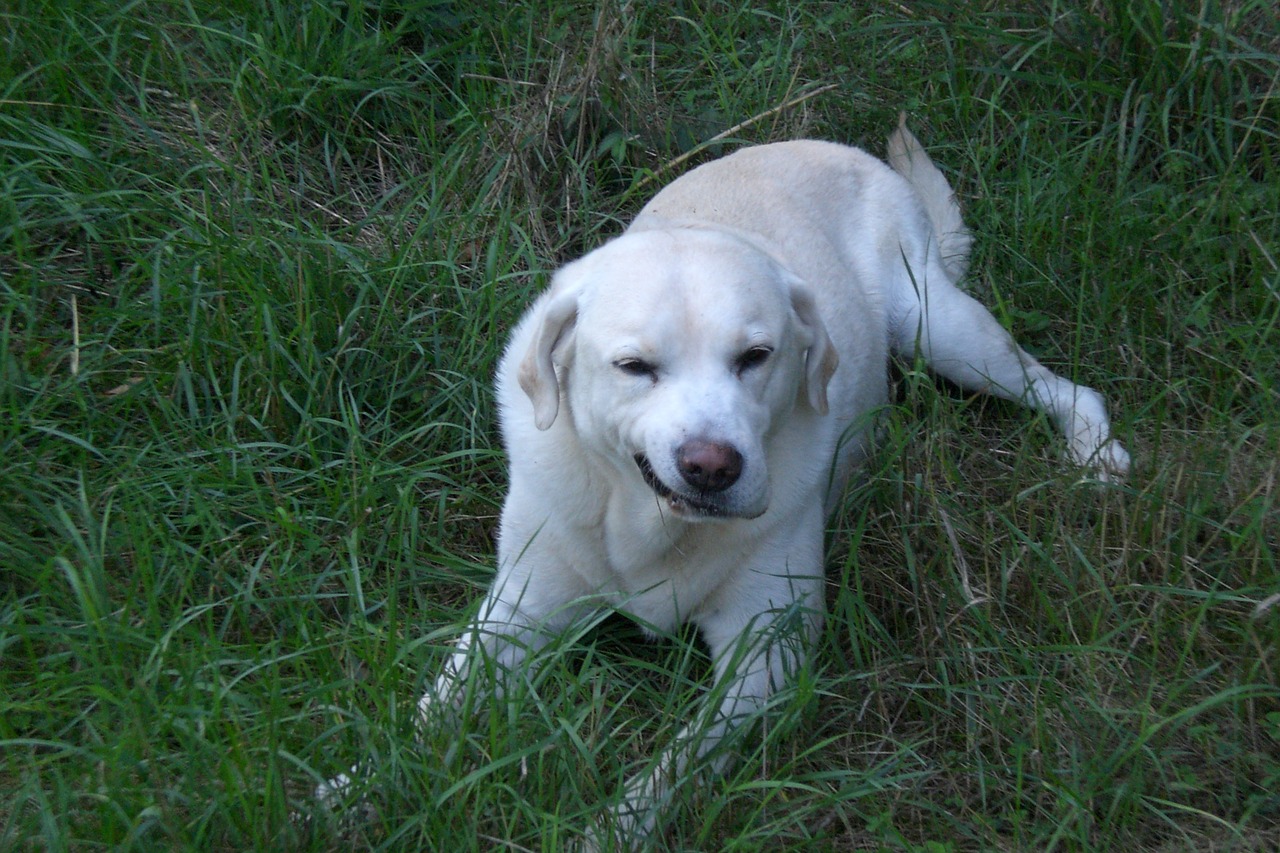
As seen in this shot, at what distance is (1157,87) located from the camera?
3988mm

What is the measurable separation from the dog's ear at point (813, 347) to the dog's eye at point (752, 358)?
21cm

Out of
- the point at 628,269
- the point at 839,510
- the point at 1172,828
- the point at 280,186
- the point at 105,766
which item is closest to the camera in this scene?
the point at 105,766

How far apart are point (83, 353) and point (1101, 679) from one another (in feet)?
8.72

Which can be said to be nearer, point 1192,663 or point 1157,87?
point 1192,663

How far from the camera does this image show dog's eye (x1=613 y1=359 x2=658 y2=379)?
239 centimetres

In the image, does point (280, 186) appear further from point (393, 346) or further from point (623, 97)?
point (623, 97)

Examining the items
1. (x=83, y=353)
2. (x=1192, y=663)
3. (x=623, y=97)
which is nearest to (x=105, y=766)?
(x=83, y=353)

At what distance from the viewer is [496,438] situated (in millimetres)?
3375

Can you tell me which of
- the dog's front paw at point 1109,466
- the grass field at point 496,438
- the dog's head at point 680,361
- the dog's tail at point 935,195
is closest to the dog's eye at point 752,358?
the dog's head at point 680,361

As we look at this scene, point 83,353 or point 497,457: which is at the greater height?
point 83,353

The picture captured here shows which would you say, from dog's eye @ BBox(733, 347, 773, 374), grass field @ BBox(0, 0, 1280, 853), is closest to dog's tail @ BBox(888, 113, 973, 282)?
grass field @ BBox(0, 0, 1280, 853)

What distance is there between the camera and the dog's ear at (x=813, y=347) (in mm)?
2662

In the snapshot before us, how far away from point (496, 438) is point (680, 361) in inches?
43.8

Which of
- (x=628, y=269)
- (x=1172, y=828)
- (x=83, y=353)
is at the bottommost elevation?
(x=1172, y=828)
